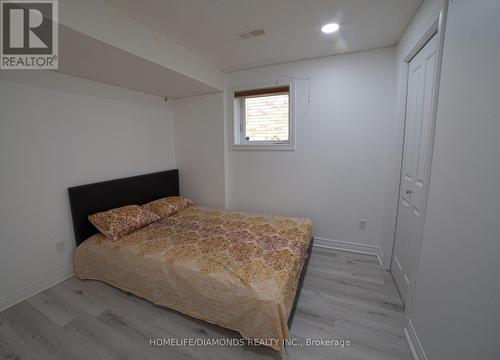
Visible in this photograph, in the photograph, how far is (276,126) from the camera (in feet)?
10.0

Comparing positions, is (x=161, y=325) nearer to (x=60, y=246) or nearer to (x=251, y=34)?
(x=60, y=246)

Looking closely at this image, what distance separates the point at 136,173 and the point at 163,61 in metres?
1.55

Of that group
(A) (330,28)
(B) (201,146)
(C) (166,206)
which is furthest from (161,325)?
(A) (330,28)

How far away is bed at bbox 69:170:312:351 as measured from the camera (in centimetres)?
147

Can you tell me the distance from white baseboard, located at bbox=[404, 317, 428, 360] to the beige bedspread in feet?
2.75

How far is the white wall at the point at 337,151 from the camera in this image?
251 cm

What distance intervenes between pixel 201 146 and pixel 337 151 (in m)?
2.01

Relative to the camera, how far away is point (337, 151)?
8.91 feet

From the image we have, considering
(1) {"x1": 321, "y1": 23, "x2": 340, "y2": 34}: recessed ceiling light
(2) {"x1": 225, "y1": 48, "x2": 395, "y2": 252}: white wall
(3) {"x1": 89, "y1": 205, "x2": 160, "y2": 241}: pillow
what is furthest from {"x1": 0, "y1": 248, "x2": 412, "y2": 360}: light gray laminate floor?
(1) {"x1": 321, "y1": 23, "x2": 340, "y2": 34}: recessed ceiling light

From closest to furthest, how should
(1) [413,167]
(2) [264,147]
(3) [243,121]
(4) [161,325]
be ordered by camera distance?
(4) [161,325] → (1) [413,167] → (2) [264,147] → (3) [243,121]

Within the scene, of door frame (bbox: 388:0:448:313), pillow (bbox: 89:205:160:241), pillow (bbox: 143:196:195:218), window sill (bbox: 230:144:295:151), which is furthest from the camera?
window sill (bbox: 230:144:295:151)

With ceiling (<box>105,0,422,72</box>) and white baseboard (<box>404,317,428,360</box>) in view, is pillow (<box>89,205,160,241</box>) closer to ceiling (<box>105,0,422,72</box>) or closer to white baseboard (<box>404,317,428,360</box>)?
ceiling (<box>105,0,422,72</box>)

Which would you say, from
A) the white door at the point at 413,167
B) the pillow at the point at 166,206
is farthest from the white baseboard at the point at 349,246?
the pillow at the point at 166,206

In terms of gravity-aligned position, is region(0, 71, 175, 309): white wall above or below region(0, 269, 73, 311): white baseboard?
above
